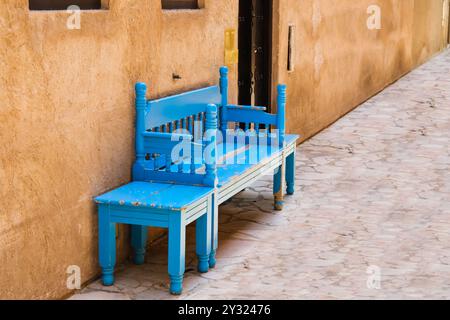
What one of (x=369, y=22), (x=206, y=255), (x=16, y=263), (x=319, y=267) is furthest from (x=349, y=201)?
(x=369, y=22)

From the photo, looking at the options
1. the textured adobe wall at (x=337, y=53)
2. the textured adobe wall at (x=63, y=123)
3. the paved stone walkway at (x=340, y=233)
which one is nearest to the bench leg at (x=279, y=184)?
the paved stone walkway at (x=340, y=233)

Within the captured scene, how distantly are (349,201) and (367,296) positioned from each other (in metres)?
2.67

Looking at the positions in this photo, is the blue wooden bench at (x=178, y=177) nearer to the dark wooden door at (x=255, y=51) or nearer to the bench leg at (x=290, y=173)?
the bench leg at (x=290, y=173)

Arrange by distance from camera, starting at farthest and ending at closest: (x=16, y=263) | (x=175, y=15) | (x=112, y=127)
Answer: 1. (x=175, y=15)
2. (x=112, y=127)
3. (x=16, y=263)

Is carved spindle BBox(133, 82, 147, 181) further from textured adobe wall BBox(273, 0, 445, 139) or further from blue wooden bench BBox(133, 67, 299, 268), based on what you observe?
textured adobe wall BBox(273, 0, 445, 139)

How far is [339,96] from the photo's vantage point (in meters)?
12.4

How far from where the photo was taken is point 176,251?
539 cm

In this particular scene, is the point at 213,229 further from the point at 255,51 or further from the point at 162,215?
the point at 255,51

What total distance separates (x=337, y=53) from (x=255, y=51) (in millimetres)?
2887

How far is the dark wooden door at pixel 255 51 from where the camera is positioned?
9141 mm

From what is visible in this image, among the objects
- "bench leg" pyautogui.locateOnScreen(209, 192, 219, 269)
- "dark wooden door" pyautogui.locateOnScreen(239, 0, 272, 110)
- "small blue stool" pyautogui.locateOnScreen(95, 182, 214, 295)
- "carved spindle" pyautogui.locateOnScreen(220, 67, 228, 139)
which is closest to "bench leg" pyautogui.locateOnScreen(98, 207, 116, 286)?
"small blue stool" pyautogui.locateOnScreen(95, 182, 214, 295)

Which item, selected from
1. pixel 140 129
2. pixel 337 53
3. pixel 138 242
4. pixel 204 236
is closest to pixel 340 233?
pixel 204 236

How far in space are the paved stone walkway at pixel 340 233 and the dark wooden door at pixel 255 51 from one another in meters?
1.06

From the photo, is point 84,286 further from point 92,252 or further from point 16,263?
point 16,263
